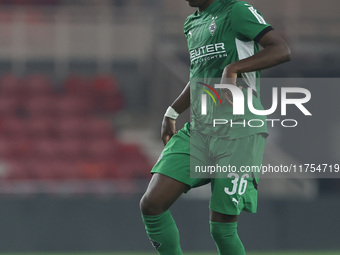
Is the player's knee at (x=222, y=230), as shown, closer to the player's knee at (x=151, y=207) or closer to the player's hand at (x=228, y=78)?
the player's knee at (x=151, y=207)

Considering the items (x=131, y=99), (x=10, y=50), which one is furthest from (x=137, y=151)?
(x=10, y=50)

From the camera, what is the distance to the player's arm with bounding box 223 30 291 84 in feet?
13.0

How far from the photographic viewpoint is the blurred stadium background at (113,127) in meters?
8.49

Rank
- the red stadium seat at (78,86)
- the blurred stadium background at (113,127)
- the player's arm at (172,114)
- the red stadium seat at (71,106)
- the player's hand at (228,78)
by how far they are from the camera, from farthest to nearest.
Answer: the red stadium seat at (78,86) < the red stadium seat at (71,106) < the blurred stadium background at (113,127) < the player's arm at (172,114) < the player's hand at (228,78)

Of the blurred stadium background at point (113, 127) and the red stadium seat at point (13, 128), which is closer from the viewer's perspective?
the blurred stadium background at point (113, 127)

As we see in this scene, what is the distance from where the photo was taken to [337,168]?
35.2ft

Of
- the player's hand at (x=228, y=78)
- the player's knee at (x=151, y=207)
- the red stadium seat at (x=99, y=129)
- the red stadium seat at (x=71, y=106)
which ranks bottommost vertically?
the red stadium seat at (x=99, y=129)

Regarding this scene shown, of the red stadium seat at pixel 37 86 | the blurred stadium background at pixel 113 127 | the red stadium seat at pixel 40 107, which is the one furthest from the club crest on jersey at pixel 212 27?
the red stadium seat at pixel 37 86

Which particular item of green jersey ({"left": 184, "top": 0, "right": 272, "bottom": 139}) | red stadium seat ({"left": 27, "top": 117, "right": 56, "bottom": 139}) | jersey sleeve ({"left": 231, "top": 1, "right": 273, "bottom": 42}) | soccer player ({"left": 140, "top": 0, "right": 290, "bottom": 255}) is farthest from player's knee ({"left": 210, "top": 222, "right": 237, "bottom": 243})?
red stadium seat ({"left": 27, "top": 117, "right": 56, "bottom": 139})

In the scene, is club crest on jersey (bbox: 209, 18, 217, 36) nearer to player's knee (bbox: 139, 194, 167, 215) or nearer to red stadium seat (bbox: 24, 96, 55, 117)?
player's knee (bbox: 139, 194, 167, 215)

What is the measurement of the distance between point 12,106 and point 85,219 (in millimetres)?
3868

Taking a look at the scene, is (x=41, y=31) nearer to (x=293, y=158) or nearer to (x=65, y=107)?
(x=65, y=107)

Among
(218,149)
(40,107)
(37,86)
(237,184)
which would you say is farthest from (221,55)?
(37,86)

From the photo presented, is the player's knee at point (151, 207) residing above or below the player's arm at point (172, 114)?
below
